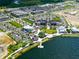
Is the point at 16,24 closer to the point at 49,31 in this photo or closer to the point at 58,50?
the point at 49,31

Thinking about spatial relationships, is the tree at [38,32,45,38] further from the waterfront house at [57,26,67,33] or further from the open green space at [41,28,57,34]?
the waterfront house at [57,26,67,33]

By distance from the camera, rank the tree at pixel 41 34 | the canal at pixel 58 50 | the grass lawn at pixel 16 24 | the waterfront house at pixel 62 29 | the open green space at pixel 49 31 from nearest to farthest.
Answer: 1. the canal at pixel 58 50
2. the tree at pixel 41 34
3. the open green space at pixel 49 31
4. the waterfront house at pixel 62 29
5. the grass lawn at pixel 16 24

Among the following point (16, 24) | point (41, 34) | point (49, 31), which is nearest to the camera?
point (41, 34)

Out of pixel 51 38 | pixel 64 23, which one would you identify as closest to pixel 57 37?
pixel 51 38

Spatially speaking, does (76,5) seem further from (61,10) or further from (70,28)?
(70,28)

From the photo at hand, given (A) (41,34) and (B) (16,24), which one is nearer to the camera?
(A) (41,34)

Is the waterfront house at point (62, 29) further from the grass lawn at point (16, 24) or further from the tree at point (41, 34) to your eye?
the grass lawn at point (16, 24)

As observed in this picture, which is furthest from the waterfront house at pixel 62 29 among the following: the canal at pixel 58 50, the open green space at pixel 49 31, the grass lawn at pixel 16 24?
the grass lawn at pixel 16 24

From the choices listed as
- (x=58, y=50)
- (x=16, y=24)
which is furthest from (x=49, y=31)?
(x=58, y=50)

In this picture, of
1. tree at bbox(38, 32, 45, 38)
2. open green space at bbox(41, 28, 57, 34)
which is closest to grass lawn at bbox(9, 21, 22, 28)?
open green space at bbox(41, 28, 57, 34)
